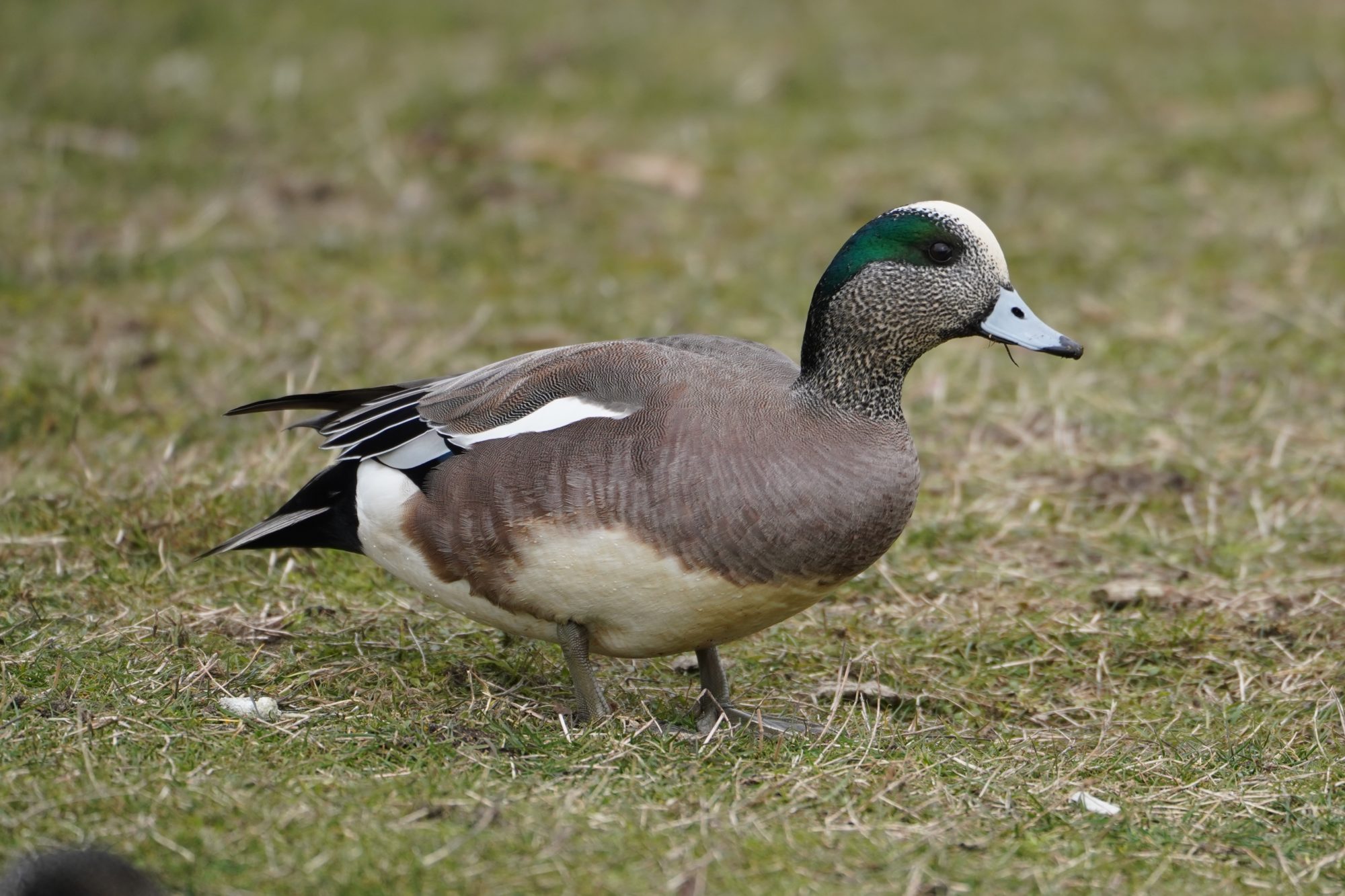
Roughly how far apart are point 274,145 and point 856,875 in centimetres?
571

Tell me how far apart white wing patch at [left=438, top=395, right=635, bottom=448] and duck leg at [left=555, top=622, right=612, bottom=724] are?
0.43 m

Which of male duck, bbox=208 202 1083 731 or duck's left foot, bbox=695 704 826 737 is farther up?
male duck, bbox=208 202 1083 731

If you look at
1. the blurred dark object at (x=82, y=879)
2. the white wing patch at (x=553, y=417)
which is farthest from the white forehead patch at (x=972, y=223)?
the blurred dark object at (x=82, y=879)

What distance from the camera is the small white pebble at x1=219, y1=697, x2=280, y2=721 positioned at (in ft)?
10.9

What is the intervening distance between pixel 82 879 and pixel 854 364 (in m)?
1.81

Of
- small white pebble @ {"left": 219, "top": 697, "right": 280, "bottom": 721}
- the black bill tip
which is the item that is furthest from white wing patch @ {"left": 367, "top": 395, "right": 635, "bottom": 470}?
the black bill tip

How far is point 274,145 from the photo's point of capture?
753 cm

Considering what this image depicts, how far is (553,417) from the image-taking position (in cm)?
336

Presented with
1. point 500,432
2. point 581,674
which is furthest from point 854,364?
point 581,674

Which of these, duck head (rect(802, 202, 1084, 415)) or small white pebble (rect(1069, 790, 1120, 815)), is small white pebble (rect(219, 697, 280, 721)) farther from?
small white pebble (rect(1069, 790, 1120, 815))

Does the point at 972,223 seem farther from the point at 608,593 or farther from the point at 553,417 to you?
the point at 608,593

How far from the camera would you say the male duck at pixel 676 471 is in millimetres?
3184

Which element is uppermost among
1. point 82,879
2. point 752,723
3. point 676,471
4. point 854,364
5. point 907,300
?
point 907,300

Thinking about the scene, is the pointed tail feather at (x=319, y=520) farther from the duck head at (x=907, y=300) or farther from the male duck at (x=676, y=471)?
the duck head at (x=907, y=300)
